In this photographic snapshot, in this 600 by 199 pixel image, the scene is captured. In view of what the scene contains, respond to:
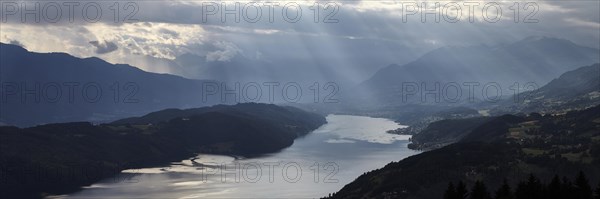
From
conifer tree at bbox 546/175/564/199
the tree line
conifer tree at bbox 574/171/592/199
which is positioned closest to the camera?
conifer tree at bbox 574/171/592/199

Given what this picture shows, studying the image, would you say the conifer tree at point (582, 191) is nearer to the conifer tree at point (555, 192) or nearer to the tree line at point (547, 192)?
the tree line at point (547, 192)

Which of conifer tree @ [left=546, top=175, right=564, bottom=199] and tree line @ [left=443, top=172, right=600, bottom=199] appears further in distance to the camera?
conifer tree @ [left=546, top=175, right=564, bottom=199]

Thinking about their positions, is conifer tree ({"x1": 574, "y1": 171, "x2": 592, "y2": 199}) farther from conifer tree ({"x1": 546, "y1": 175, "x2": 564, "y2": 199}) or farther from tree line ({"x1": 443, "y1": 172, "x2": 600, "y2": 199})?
conifer tree ({"x1": 546, "y1": 175, "x2": 564, "y2": 199})

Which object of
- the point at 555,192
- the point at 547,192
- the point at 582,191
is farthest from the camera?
the point at 547,192

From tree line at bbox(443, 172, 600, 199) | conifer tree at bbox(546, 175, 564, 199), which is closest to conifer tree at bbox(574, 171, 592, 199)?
tree line at bbox(443, 172, 600, 199)

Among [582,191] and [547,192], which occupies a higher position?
[582,191]

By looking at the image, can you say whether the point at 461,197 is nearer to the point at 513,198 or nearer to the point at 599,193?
the point at 513,198

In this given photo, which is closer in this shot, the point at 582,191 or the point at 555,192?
the point at 582,191

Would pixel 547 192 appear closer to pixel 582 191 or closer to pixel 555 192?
pixel 555 192

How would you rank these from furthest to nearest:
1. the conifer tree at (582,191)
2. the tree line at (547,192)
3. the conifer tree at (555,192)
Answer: the conifer tree at (555,192), the tree line at (547,192), the conifer tree at (582,191)

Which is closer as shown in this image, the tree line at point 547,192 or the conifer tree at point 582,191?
the conifer tree at point 582,191

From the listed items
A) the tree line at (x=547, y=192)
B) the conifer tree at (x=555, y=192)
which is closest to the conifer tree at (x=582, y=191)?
the tree line at (x=547, y=192)

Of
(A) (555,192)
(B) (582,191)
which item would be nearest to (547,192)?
(A) (555,192)
